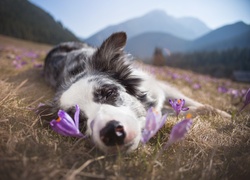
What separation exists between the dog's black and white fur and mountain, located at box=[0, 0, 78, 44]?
97.9 feet

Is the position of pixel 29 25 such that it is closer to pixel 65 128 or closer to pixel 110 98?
pixel 110 98

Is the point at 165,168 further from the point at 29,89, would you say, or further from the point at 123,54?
the point at 29,89

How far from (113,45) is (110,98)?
114cm

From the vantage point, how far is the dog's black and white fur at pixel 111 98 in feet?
5.82

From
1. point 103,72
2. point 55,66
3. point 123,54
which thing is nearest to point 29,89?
point 55,66

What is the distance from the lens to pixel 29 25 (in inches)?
2127

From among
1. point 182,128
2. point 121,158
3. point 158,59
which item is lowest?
point 158,59

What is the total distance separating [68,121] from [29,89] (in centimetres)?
340

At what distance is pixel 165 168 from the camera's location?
A: 5.33ft

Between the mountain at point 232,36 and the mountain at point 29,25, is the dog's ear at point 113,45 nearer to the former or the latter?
the mountain at point 232,36

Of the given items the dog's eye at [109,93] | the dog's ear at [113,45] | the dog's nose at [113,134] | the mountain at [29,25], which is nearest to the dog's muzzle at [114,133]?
the dog's nose at [113,134]

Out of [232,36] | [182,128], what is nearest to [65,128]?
[182,128]

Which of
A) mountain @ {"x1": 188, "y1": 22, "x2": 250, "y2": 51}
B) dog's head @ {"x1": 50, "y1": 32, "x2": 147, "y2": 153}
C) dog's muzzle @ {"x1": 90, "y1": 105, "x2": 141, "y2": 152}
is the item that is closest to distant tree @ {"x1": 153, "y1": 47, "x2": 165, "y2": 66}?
mountain @ {"x1": 188, "y1": 22, "x2": 250, "y2": 51}

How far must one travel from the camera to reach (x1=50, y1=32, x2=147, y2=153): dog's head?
1762 mm
